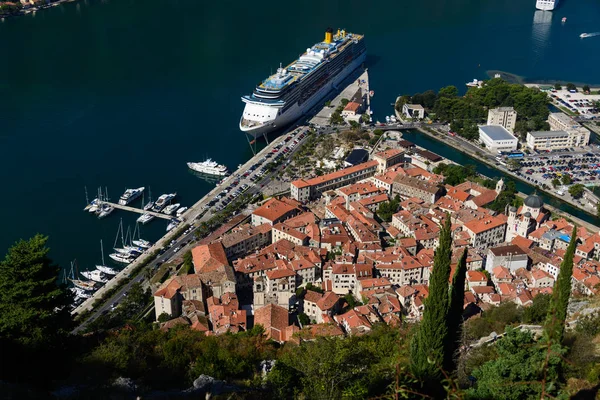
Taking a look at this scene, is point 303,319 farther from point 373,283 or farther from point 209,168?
point 209,168

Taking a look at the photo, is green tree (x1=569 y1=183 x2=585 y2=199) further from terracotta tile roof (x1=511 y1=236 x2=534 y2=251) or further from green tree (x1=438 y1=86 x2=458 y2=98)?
green tree (x1=438 y1=86 x2=458 y2=98)

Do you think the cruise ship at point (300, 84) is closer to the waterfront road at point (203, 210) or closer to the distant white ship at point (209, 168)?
the waterfront road at point (203, 210)

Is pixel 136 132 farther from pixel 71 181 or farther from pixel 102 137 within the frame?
pixel 71 181

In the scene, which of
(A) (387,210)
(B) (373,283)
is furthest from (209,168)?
(B) (373,283)

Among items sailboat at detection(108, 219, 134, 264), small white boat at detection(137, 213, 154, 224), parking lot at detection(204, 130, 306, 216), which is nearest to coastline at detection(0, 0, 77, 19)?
parking lot at detection(204, 130, 306, 216)

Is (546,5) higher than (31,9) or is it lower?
lower
